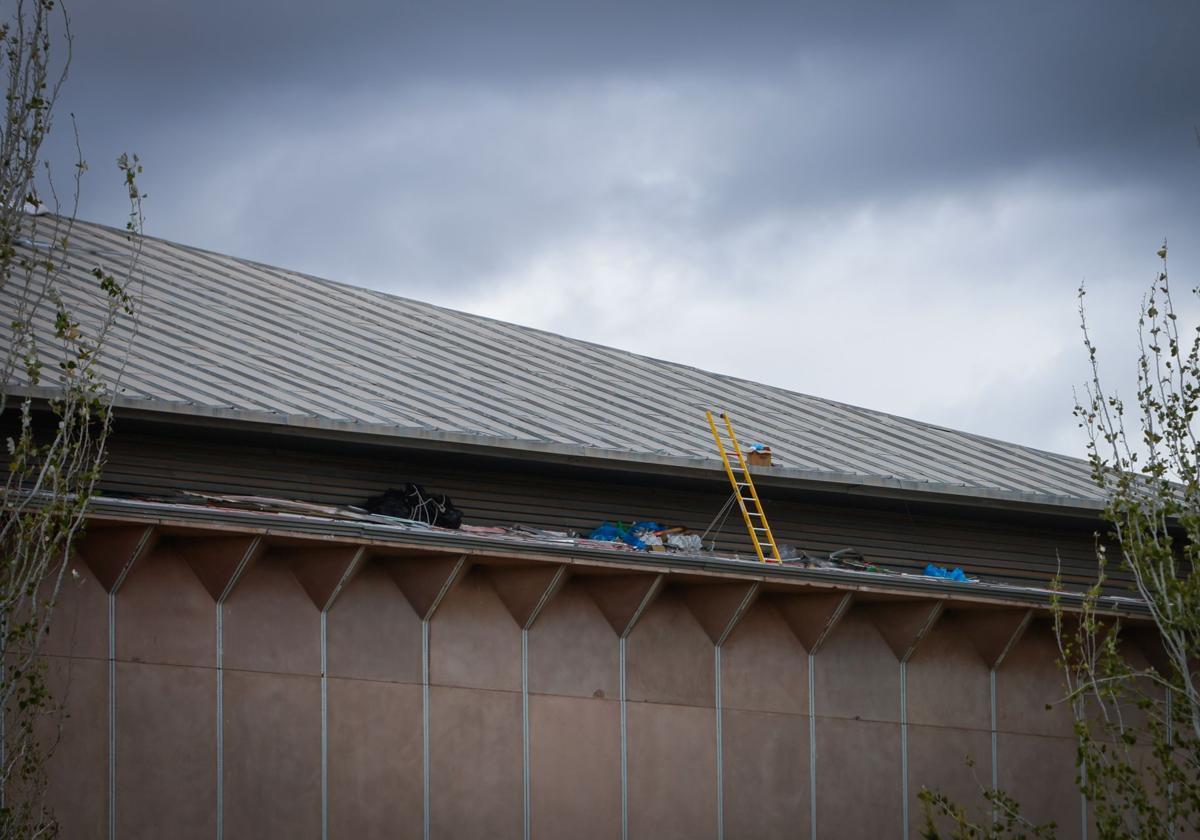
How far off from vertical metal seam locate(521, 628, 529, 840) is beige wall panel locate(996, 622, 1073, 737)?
8.55 metres

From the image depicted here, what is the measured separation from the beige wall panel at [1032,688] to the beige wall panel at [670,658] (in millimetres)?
5531

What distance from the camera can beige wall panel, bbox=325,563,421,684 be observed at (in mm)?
24844

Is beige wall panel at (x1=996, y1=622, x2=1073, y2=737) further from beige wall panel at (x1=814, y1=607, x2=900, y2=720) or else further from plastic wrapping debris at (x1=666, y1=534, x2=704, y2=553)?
plastic wrapping debris at (x1=666, y1=534, x2=704, y2=553)

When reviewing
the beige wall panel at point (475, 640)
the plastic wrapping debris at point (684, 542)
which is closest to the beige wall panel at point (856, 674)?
the plastic wrapping debris at point (684, 542)

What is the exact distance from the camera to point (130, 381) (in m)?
26.9

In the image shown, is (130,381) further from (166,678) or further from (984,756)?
(984,756)

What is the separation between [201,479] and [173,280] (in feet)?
32.5

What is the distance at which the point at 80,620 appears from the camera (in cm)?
2319

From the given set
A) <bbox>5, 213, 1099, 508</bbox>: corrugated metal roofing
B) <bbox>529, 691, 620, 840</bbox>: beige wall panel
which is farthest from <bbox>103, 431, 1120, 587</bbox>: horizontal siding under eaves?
<bbox>529, 691, 620, 840</bbox>: beige wall panel

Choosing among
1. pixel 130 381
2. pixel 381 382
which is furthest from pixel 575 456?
pixel 130 381

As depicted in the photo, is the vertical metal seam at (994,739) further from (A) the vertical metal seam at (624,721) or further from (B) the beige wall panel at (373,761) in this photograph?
(B) the beige wall panel at (373,761)

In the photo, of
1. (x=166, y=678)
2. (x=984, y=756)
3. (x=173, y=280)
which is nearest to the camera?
(x=166, y=678)

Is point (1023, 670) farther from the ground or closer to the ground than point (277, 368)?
closer to the ground

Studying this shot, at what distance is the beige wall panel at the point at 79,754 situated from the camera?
22.6 m
